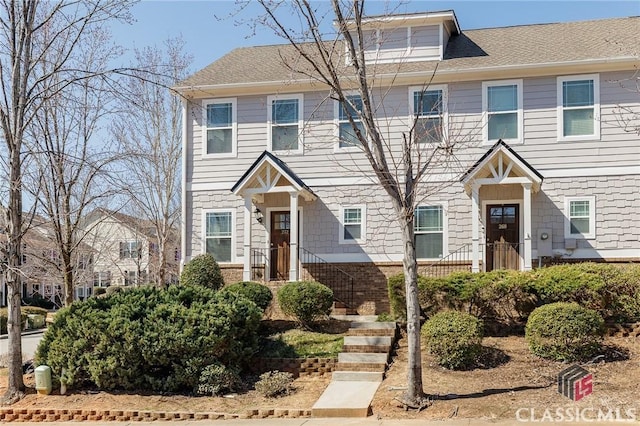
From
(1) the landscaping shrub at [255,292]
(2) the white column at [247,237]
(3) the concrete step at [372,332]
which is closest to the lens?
(3) the concrete step at [372,332]

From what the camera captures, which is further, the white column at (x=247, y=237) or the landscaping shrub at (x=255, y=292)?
the white column at (x=247, y=237)

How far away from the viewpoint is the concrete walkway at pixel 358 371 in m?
9.95

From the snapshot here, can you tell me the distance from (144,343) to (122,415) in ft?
4.36

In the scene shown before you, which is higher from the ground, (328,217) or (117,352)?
(328,217)

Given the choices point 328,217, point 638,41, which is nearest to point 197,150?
point 328,217

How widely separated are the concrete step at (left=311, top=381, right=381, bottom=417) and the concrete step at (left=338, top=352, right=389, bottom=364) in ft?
2.32

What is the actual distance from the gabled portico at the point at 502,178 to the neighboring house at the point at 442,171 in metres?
0.03

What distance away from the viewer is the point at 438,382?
10.7m

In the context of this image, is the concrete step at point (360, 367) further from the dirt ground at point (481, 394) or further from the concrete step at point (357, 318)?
the concrete step at point (357, 318)

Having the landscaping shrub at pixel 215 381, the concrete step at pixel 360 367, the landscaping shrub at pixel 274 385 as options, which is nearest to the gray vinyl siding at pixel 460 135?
the concrete step at pixel 360 367

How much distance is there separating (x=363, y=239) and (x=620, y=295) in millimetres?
6530

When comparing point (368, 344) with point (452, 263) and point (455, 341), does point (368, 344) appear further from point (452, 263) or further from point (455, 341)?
point (452, 263)

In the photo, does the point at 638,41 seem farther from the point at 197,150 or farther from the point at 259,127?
the point at 197,150

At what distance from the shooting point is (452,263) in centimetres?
1631
